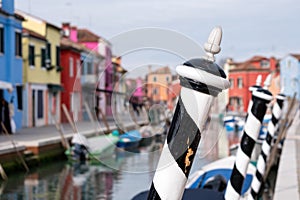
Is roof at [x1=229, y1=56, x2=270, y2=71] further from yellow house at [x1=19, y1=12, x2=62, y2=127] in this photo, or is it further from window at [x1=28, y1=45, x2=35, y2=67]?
window at [x1=28, y1=45, x2=35, y2=67]

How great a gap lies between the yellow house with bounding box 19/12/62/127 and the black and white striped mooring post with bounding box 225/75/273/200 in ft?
60.4

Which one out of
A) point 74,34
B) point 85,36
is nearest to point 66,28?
point 74,34

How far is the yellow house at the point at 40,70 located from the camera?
2220 cm

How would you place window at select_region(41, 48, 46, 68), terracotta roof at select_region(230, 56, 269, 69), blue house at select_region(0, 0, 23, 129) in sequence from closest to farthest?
blue house at select_region(0, 0, 23, 129) → window at select_region(41, 48, 46, 68) → terracotta roof at select_region(230, 56, 269, 69)

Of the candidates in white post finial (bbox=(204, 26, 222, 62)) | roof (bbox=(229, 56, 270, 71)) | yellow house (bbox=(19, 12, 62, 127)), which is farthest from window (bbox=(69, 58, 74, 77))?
white post finial (bbox=(204, 26, 222, 62))

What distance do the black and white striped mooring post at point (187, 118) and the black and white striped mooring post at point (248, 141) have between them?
2.00 metres

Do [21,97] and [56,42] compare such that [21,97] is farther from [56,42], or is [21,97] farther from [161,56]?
[161,56]

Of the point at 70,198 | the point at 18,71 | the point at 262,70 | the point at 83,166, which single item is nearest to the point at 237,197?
the point at 70,198

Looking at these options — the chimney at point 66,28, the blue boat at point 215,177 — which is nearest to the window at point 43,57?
the chimney at point 66,28

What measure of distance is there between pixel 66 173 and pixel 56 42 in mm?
13345

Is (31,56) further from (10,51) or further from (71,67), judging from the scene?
(71,67)

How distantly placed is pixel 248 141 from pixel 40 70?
20.3 meters

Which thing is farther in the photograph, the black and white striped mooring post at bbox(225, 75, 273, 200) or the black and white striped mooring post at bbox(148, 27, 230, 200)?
the black and white striped mooring post at bbox(225, 75, 273, 200)

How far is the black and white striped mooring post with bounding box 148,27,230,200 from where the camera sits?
1.70 metres
